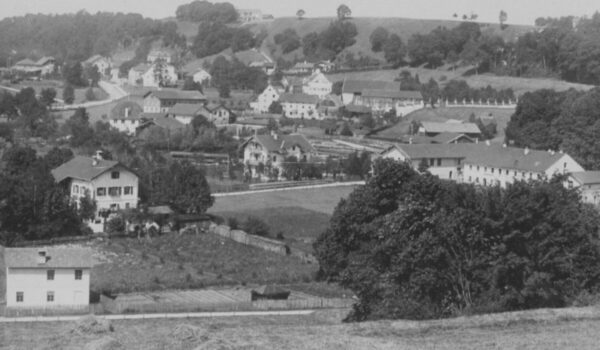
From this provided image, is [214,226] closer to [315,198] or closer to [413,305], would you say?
[315,198]

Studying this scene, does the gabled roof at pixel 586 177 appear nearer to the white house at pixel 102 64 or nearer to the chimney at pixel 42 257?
the chimney at pixel 42 257

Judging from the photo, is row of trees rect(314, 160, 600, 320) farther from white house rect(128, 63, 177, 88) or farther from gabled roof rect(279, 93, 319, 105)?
white house rect(128, 63, 177, 88)

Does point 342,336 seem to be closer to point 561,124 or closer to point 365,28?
point 561,124

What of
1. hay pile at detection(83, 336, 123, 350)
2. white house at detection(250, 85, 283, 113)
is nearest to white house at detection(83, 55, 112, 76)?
white house at detection(250, 85, 283, 113)

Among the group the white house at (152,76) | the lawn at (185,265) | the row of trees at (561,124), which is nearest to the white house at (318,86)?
the white house at (152,76)

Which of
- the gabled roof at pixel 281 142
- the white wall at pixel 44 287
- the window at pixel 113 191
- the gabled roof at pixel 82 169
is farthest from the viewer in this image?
the gabled roof at pixel 281 142

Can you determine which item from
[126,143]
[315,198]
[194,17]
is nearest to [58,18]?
[194,17]

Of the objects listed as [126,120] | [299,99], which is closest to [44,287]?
[126,120]
